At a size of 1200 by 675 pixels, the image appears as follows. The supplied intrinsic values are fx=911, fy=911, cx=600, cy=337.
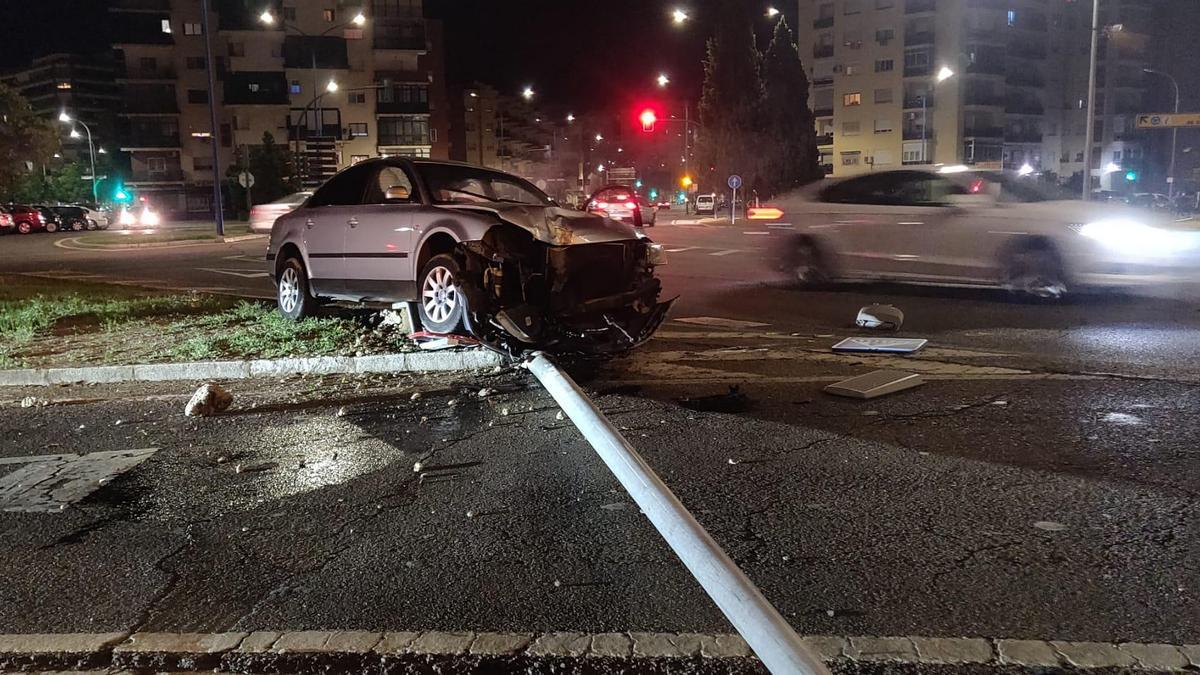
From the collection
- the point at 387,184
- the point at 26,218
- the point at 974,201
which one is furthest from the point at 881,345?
the point at 26,218

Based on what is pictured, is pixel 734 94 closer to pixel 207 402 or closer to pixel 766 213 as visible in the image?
pixel 766 213

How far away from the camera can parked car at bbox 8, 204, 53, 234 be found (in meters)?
45.1

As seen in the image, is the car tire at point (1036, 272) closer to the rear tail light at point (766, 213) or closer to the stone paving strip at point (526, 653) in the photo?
the rear tail light at point (766, 213)

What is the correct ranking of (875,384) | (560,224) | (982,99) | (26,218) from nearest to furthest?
(875,384) < (560,224) < (26,218) < (982,99)

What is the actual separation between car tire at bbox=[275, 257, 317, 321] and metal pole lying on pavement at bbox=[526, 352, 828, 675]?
5.90 m

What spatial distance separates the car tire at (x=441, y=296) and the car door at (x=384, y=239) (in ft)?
0.83

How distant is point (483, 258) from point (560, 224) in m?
0.71

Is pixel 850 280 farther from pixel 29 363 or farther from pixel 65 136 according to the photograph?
pixel 65 136

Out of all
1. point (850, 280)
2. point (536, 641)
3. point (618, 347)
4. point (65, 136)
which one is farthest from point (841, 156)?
point (65, 136)

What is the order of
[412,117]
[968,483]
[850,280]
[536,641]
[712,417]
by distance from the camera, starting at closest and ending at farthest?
[536,641] < [968,483] < [712,417] < [850,280] < [412,117]

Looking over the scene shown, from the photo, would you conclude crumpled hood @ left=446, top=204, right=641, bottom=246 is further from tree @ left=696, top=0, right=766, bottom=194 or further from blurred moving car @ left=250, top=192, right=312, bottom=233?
tree @ left=696, top=0, right=766, bottom=194

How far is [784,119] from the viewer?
57.6 meters

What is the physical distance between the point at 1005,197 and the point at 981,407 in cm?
669

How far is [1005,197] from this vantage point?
12.2m
